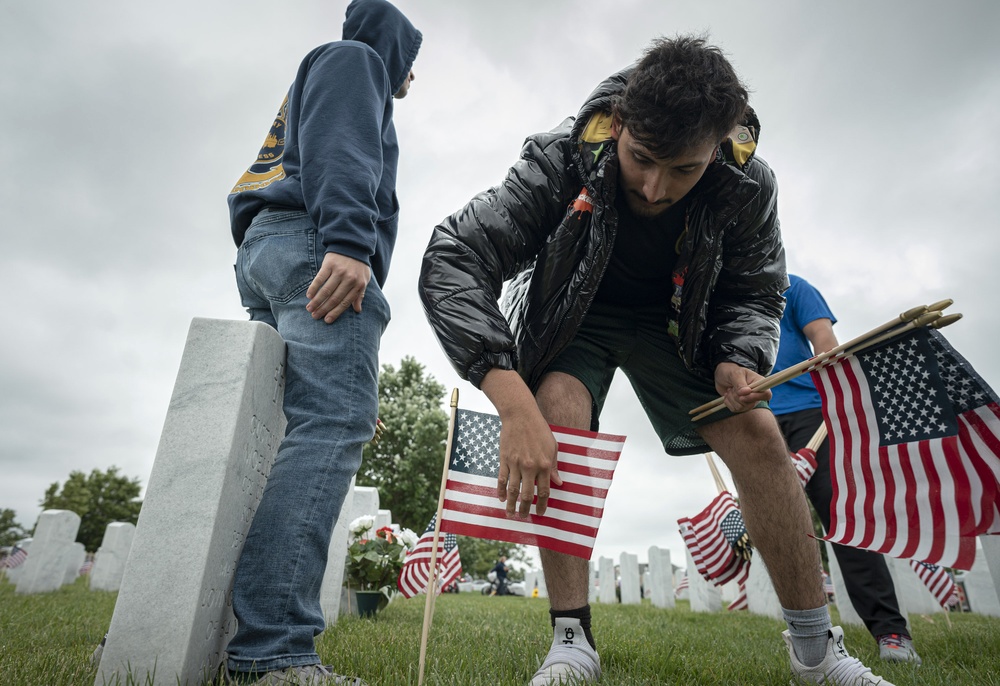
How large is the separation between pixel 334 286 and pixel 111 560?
9.73 m

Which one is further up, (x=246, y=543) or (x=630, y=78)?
(x=630, y=78)

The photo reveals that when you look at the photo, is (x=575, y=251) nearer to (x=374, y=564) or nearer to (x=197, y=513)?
(x=197, y=513)

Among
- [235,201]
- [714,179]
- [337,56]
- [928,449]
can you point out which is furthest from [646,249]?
[235,201]

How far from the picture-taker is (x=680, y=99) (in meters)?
2.26

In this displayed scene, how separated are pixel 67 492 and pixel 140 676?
56066 millimetres

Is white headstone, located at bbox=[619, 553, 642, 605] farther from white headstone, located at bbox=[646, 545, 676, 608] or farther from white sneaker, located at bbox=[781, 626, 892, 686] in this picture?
white sneaker, located at bbox=[781, 626, 892, 686]

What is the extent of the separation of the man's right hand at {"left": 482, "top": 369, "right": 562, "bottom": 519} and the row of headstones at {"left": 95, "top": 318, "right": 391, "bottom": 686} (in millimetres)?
825

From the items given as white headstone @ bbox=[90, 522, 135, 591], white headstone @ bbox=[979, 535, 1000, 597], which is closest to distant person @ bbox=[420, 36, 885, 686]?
white headstone @ bbox=[979, 535, 1000, 597]

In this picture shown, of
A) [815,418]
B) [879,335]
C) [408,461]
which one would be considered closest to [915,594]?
[815,418]

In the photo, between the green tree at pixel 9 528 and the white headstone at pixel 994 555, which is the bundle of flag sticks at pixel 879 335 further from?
the green tree at pixel 9 528

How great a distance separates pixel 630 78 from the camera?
7.95 feet

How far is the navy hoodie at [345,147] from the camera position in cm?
228

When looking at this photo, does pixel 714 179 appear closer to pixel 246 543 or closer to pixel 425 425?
pixel 246 543

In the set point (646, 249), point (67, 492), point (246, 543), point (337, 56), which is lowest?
point (246, 543)
